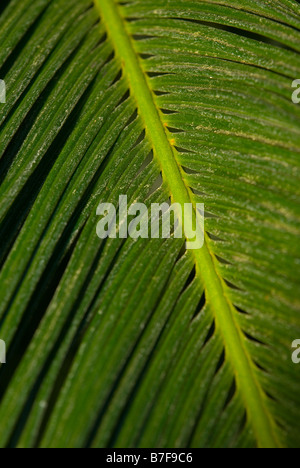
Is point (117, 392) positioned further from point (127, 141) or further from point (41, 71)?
point (41, 71)

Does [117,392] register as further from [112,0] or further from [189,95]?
[112,0]

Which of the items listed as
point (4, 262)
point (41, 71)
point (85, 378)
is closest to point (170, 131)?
point (41, 71)

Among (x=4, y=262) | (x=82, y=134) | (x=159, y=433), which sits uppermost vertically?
(x=82, y=134)

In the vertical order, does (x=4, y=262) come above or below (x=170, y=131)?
below

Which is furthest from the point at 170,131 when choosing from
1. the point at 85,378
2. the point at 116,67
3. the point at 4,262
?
the point at 85,378

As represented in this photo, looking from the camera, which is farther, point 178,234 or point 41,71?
point 41,71

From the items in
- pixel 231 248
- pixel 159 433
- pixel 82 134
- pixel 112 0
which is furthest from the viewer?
pixel 112 0

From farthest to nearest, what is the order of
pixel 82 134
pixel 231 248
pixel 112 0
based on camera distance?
pixel 112 0, pixel 82 134, pixel 231 248
